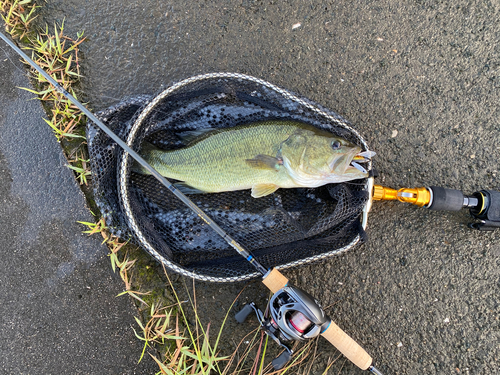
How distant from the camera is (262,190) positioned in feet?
8.47

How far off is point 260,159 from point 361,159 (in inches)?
30.3

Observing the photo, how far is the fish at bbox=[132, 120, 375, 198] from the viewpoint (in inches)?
95.1

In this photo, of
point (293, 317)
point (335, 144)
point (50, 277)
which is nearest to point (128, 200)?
point (50, 277)

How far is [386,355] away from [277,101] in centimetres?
Answer: 233

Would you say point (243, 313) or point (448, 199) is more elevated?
point (448, 199)

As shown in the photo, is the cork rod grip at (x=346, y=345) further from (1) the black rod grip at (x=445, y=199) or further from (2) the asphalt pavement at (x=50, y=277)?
(2) the asphalt pavement at (x=50, y=277)

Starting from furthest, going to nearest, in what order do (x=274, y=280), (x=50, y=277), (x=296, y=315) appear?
1. (x=50, y=277)
2. (x=274, y=280)
3. (x=296, y=315)

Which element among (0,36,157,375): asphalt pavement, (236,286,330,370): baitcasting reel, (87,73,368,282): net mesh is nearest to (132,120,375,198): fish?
(87,73,368,282): net mesh

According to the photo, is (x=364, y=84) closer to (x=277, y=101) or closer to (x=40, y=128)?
(x=277, y=101)

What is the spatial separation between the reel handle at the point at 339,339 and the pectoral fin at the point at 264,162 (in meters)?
0.79

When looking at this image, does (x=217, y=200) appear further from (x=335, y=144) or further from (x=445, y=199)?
(x=445, y=199)

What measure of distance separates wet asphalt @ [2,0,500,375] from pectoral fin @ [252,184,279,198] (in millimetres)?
761

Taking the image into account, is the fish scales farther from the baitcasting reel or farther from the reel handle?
the baitcasting reel

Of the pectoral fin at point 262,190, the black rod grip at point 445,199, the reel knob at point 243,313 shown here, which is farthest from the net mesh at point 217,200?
the black rod grip at point 445,199
